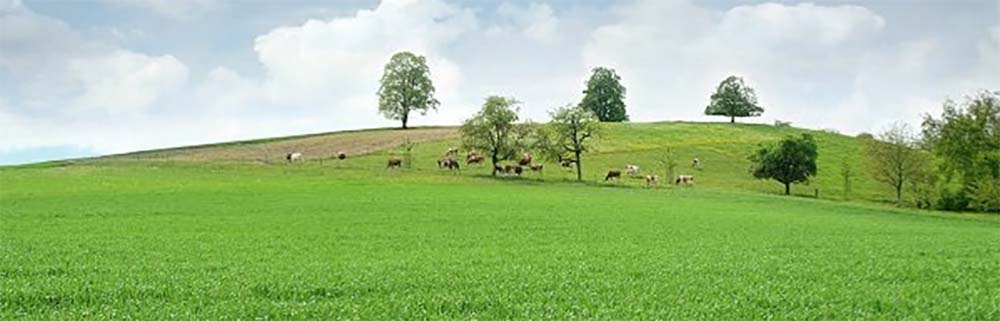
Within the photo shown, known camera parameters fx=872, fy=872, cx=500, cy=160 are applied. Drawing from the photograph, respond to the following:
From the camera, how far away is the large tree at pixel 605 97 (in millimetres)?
166125

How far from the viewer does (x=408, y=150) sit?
102m

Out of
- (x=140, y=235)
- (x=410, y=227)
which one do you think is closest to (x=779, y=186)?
(x=410, y=227)

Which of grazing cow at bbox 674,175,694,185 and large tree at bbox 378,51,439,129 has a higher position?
large tree at bbox 378,51,439,129

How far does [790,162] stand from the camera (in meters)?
93.4

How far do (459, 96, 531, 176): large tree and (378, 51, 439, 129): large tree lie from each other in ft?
149

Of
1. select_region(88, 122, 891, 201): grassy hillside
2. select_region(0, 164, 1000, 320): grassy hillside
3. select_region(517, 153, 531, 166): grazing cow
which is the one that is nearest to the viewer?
select_region(0, 164, 1000, 320): grassy hillside

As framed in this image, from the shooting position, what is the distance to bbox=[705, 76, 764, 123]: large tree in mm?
168625

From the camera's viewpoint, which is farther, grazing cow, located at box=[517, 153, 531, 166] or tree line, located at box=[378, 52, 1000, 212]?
grazing cow, located at box=[517, 153, 531, 166]

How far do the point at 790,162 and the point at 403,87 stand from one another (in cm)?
6328

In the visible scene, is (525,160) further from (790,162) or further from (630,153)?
(790,162)

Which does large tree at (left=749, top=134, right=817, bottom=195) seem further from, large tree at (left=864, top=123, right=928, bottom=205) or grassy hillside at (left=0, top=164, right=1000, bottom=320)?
grassy hillside at (left=0, top=164, right=1000, bottom=320)

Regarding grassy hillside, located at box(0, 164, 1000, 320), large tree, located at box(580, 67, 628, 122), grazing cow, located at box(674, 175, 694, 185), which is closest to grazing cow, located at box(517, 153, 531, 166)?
grazing cow, located at box(674, 175, 694, 185)

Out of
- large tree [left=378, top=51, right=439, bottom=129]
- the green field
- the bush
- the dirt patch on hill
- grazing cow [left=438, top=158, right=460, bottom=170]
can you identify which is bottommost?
the bush

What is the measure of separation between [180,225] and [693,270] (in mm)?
23532
